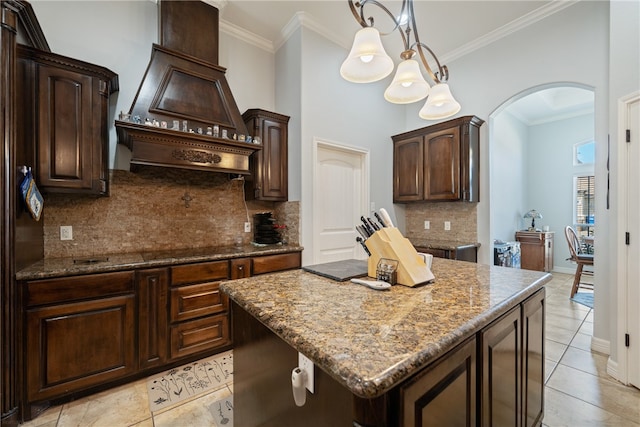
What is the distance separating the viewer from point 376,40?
4.69 feet

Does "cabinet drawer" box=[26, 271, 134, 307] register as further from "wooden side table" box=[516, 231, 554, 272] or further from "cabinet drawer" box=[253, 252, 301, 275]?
"wooden side table" box=[516, 231, 554, 272]

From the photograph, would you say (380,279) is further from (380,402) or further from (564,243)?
(564,243)

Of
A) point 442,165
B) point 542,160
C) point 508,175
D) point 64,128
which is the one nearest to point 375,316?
point 64,128

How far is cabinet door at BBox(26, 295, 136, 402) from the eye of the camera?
171 centimetres

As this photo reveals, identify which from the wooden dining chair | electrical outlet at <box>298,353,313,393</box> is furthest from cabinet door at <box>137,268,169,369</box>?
the wooden dining chair

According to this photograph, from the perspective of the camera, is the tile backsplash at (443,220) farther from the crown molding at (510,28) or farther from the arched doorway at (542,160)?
the arched doorway at (542,160)

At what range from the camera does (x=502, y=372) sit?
110 cm

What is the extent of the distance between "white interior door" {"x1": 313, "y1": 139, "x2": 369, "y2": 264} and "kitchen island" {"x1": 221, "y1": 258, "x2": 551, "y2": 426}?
1.83 meters

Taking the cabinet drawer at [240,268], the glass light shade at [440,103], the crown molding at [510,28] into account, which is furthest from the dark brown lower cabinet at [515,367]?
the crown molding at [510,28]

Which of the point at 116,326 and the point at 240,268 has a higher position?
the point at 240,268

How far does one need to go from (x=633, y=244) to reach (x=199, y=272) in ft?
10.8

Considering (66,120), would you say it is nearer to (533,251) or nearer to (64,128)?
(64,128)

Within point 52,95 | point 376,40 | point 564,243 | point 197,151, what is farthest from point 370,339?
point 564,243

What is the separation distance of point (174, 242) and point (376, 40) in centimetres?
254
